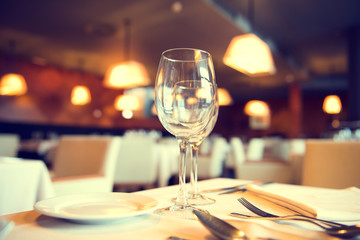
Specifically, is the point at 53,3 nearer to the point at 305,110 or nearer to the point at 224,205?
the point at 224,205

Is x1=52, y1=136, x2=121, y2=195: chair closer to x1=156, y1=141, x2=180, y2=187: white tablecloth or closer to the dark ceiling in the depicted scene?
x1=156, y1=141, x2=180, y2=187: white tablecloth

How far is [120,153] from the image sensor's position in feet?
12.4

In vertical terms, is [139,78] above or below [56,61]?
below

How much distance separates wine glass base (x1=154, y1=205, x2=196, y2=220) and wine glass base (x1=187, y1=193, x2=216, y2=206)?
59 mm

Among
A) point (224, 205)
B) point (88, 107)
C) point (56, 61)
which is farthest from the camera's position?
point (88, 107)

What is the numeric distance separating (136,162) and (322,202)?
10.9ft

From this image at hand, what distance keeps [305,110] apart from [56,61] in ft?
34.9

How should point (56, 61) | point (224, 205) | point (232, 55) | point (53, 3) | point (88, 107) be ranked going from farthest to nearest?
point (88, 107)
point (56, 61)
point (53, 3)
point (232, 55)
point (224, 205)

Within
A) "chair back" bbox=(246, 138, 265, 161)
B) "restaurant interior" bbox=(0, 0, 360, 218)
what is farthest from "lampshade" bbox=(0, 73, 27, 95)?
"chair back" bbox=(246, 138, 265, 161)

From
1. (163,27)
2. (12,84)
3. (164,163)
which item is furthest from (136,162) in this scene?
(12,84)

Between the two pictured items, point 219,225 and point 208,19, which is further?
point 208,19

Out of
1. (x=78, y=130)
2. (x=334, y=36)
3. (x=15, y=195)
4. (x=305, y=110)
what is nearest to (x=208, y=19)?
(x=334, y=36)

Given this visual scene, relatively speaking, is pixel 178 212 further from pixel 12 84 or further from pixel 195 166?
pixel 12 84

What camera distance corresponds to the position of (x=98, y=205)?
1.67 ft
